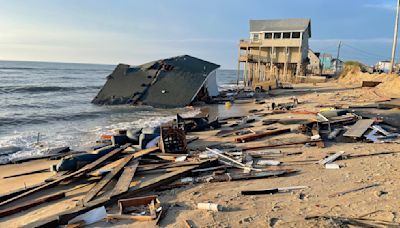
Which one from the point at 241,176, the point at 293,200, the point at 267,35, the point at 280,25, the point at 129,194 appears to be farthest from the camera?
the point at 280,25

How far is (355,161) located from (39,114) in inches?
889

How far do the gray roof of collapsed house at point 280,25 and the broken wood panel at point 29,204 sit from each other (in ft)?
144

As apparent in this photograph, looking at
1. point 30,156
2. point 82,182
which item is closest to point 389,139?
point 82,182

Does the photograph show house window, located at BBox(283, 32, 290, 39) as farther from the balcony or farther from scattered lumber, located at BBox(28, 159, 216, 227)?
scattered lumber, located at BBox(28, 159, 216, 227)

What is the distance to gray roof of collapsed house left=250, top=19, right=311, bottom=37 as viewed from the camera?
155ft

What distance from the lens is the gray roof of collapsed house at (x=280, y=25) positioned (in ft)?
155

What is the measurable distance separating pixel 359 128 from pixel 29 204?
33.6 feet

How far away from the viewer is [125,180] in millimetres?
7648

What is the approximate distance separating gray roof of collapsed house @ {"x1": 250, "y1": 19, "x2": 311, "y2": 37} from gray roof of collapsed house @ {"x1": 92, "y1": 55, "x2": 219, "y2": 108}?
20.3m

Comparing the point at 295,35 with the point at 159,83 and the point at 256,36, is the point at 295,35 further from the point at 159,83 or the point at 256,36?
the point at 159,83

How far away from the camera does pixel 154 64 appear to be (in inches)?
1201

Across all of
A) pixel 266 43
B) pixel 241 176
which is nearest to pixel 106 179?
pixel 241 176

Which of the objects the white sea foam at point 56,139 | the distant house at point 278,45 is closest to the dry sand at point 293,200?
the white sea foam at point 56,139

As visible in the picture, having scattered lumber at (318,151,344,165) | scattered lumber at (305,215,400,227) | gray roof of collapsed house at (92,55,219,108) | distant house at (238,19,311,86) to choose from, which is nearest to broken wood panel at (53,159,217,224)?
scattered lumber at (318,151,344,165)
